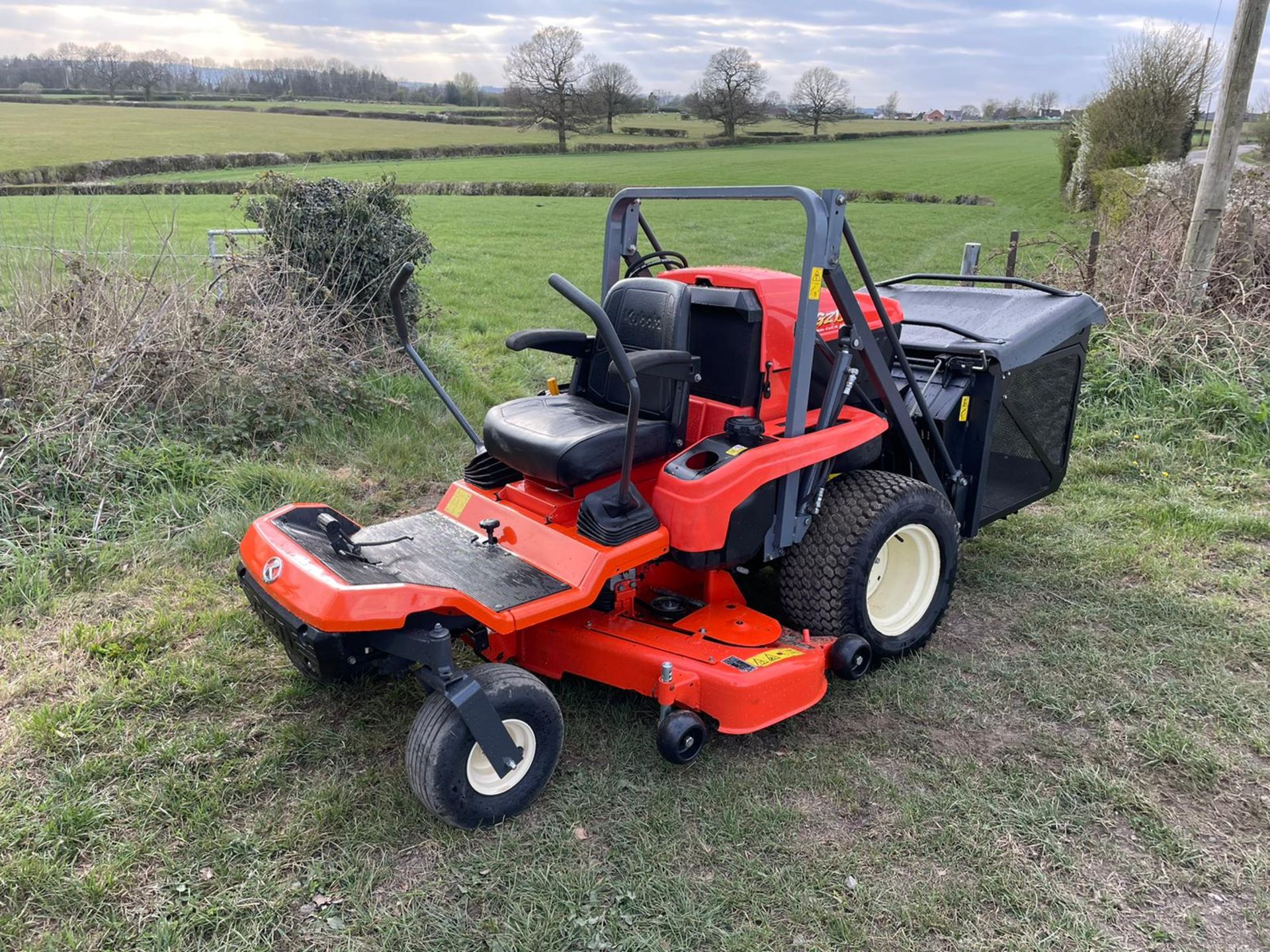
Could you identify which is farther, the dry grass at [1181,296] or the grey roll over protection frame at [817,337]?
the dry grass at [1181,296]

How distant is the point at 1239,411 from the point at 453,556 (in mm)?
5282

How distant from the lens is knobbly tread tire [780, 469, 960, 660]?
3527 millimetres

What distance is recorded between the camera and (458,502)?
386 cm

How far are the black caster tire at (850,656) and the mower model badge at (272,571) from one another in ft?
6.35

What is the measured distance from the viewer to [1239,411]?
594 cm

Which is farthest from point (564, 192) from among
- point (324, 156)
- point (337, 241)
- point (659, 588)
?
point (659, 588)

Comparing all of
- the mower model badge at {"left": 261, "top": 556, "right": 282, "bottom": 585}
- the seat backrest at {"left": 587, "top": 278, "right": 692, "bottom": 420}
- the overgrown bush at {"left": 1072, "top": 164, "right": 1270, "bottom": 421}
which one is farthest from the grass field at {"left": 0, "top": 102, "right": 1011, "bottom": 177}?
the mower model badge at {"left": 261, "top": 556, "right": 282, "bottom": 585}

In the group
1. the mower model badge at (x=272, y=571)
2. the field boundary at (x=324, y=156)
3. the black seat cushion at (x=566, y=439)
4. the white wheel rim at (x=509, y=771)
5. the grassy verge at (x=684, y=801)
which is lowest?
the grassy verge at (x=684, y=801)

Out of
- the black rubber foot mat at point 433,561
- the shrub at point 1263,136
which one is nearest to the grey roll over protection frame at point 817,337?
the black rubber foot mat at point 433,561

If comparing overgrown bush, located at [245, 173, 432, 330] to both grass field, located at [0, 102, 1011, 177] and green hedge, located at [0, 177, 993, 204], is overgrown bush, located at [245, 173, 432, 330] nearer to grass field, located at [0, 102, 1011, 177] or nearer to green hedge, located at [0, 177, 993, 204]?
green hedge, located at [0, 177, 993, 204]

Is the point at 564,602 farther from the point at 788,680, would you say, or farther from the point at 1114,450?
the point at 1114,450

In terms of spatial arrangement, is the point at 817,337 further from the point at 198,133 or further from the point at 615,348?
the point at 198,133

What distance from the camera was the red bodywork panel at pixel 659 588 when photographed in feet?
9.36

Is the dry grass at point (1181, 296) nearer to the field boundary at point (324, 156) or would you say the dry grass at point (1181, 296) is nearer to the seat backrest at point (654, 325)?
the seat backrest at point (654, 325)
